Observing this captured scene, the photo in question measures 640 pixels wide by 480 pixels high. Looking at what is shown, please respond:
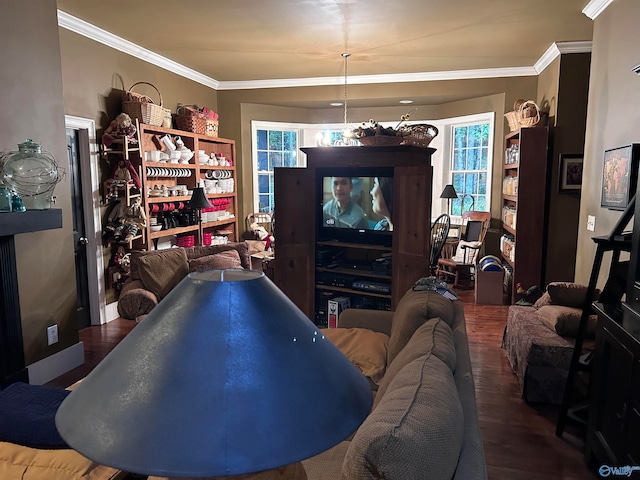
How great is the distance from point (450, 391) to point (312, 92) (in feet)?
19.2

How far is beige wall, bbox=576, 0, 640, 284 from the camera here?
9.94ft

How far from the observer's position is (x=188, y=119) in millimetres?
5535

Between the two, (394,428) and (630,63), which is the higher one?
(630,63)

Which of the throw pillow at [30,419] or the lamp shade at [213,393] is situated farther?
the throw pillow at [30,419]

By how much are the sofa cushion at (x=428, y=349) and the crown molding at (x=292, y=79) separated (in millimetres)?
4064

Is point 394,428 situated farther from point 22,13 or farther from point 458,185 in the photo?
point 458,185

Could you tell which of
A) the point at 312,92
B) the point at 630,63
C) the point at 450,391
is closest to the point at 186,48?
the point at 312,92

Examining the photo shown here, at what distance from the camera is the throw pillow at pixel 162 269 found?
3805 millimetres

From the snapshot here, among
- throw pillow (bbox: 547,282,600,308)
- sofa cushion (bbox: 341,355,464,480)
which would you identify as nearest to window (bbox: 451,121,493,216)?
throw pillow (bbox: 547,282,600,308)

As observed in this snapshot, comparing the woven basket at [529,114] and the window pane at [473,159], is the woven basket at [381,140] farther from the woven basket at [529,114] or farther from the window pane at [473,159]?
the window pane at [473,159]

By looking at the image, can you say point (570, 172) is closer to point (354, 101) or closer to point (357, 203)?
point (357, 203)

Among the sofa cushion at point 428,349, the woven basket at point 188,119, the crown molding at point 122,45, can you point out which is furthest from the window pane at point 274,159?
the sofa cushion at point 428,349

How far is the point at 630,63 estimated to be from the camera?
3062 mm

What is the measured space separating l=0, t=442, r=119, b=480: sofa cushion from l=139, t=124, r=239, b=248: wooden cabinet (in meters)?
3.53
